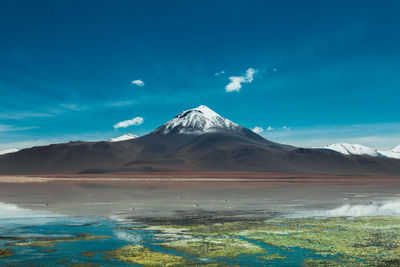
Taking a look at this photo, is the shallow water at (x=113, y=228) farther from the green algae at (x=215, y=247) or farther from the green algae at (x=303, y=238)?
the green algae at (x=303, y=238)

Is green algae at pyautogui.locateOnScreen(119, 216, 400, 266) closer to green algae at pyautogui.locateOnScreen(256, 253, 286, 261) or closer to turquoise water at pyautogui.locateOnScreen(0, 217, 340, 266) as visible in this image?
green algae at pyautogui.locateOnScreen(256, 253, 286, 261)

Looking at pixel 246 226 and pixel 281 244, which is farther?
pixel 246 226

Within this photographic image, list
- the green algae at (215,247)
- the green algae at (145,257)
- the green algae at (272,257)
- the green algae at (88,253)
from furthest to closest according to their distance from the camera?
the green algae at (215,247) → the green algae at (88,253) → the green algae at (272,257) → the green algae at (145,257)

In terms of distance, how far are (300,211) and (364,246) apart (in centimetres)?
1286

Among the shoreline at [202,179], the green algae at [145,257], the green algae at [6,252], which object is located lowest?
the green algae at [145,257]

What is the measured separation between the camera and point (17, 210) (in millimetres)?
28750

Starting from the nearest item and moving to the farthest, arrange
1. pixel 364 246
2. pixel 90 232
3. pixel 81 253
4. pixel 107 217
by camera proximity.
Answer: pixel 81 253
pixel 364 246
pixel 90 232
pixel 107 217

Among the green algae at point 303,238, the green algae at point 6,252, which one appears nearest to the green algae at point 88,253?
the green algae at point 6,252

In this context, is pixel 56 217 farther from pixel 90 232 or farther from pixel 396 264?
pixel 396 264

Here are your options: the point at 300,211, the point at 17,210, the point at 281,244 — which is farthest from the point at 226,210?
the point at 17,210

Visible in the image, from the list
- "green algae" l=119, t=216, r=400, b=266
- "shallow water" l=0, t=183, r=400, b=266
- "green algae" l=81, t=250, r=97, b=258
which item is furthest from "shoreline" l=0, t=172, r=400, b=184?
"green algae" l=81, t=250, r=97, b=258

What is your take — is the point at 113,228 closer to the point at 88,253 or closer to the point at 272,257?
the point at 88,253

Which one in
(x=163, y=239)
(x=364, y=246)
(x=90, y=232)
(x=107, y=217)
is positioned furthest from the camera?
(x=107, y=217)

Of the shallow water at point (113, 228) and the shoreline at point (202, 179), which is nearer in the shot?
the shallow water at point (113, 228)
